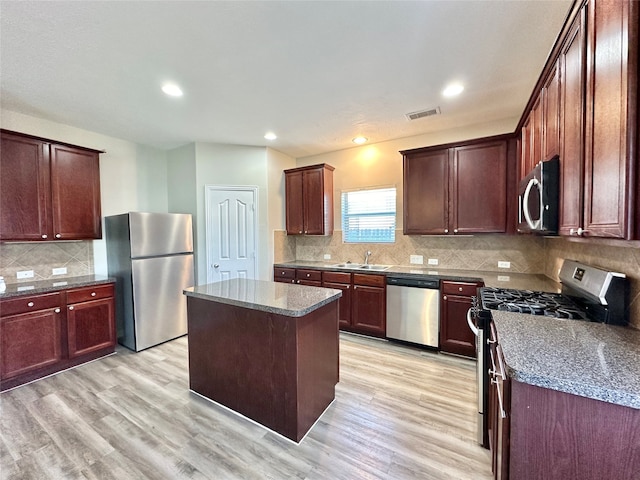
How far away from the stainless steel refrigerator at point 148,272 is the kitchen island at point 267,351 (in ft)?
4.51

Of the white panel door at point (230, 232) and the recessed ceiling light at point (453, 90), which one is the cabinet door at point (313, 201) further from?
the recessed ceiling light at point (453, 90)

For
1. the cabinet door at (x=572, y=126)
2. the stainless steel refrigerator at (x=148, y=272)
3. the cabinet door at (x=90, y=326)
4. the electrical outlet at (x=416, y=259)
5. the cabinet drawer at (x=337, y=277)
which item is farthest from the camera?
the electrical outlet at (x=416, y=259)

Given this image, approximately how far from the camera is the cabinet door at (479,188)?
2.96 m

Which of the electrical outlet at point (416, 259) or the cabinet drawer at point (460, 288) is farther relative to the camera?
the electrical outlet at point (416, 259)

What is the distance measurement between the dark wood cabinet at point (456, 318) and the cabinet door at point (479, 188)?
2.32 feet

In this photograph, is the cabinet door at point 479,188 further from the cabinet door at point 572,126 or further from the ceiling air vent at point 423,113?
the cabinet door at point 572,126

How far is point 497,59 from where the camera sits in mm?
2031

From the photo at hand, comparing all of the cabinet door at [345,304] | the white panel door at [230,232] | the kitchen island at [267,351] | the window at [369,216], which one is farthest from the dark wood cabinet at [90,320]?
the window at [369,216]

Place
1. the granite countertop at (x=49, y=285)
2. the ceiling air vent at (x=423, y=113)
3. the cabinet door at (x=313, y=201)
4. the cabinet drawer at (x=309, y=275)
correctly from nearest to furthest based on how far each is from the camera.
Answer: the granite countertop at (x=49, y=285)
the ceiling air vent at (x=423, y=113)
the cabinet drawer at (x=309, y=275)
the cabinet door at (x=313, y=201)

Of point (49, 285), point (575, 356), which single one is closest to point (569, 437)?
point (575, 356)

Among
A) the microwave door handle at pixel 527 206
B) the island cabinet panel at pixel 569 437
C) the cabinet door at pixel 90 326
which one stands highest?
the microwave door handle at pixel 527 206

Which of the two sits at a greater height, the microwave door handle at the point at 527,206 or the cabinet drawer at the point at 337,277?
the microwave door handle at the point at 527,206

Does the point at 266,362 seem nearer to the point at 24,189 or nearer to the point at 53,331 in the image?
the point at 53,331

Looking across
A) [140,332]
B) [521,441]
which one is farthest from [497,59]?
[140,332]
